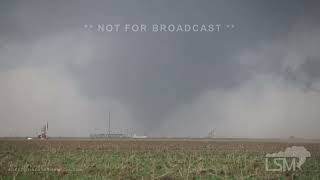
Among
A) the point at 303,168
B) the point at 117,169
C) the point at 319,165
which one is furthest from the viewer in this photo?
the point at 319,165

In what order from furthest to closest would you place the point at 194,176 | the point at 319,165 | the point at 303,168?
the point at 319,165 < the point at 303,168 < the point at 194,176

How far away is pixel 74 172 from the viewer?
18578mm

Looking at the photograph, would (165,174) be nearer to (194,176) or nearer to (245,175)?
(194,176)

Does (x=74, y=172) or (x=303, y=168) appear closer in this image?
(x=74, y=172)

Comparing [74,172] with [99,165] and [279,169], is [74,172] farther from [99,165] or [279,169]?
[279,169]

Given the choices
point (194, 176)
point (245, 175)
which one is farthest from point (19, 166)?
point (245, 175)

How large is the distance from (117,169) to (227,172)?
13.2 feet

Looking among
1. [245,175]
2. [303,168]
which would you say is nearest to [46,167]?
[245,175]

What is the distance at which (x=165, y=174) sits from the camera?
17.8m

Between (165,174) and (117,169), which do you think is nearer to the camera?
(165,174)

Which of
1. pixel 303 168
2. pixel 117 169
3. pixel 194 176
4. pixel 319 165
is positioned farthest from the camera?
pixel 319 165

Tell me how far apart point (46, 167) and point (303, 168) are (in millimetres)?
10095

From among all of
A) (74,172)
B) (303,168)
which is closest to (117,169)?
(74,172)

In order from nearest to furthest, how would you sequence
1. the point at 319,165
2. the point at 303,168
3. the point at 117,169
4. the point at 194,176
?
the point at 194,176 < the point at 117,169 < the point at 303,168 < the point at 319,165
